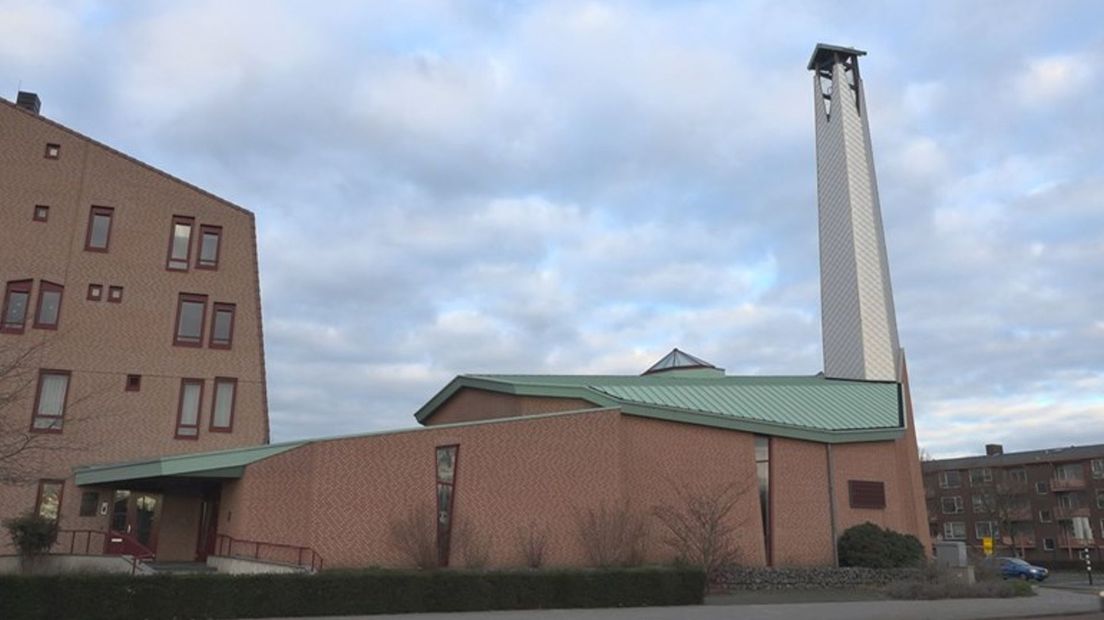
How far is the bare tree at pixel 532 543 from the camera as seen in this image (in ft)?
86.0

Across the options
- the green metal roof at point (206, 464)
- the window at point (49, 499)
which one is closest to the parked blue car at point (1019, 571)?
the green metal roof at point (206, 464)

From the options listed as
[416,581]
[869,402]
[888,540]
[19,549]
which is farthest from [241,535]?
[869,402]

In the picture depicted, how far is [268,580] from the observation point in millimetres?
18203

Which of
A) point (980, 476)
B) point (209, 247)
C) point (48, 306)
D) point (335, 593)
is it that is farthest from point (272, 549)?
point (980, 476)

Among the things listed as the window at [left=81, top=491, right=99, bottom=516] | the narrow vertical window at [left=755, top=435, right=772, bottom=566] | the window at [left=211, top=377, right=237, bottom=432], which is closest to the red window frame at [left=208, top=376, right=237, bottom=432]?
the window at [left=211, top=377, right=237, bottom=432]

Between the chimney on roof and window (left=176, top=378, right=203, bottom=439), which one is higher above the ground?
the chimney on roof

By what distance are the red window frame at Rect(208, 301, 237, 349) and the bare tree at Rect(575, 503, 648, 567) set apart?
1519cm

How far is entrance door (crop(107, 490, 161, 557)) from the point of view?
1134 inches

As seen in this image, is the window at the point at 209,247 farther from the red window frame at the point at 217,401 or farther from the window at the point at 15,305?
the window at the point at 15,305

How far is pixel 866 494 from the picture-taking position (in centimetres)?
3350

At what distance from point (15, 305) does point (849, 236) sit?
3880 cm

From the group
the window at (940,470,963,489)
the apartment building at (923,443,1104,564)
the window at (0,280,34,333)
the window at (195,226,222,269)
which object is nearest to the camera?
the window at (0,280,34,333)

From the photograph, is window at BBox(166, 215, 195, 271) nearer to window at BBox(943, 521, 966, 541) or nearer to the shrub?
the shrub

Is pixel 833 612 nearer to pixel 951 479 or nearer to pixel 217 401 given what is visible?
pixel 217 401
